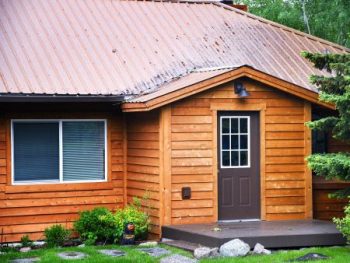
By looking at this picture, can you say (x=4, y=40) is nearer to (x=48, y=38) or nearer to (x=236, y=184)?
(x=48, y=38)

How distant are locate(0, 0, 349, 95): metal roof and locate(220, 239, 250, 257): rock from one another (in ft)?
12.9

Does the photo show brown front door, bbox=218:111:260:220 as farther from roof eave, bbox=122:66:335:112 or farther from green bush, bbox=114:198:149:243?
green bush, bbox=114:198:149:243

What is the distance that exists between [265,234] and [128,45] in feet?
18.3

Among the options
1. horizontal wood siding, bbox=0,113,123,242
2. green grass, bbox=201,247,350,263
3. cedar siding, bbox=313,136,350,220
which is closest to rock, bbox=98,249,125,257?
green grass, bbox=201,247,350,263

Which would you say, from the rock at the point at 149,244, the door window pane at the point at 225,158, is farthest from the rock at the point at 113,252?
the door window pane at the point at 225,158

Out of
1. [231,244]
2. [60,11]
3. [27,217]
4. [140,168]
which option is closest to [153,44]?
[60,11]

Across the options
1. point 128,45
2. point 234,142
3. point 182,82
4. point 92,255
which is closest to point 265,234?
point 234,142

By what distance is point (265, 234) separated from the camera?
12.8 m

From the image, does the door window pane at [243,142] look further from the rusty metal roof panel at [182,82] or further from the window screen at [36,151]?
the window screen at [36,151]

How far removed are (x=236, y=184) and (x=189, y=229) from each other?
1.66 meters

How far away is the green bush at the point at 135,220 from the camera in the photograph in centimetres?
1396

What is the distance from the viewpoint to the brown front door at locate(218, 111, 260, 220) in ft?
47.9

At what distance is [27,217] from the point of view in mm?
14352

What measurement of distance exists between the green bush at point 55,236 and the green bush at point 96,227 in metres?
0.29
